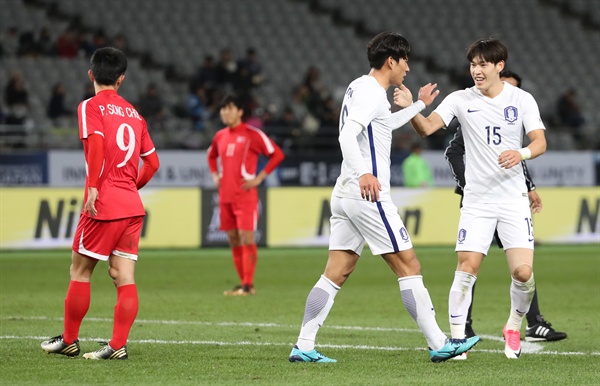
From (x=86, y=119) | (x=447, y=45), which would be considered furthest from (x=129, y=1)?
(x=86, y=119)

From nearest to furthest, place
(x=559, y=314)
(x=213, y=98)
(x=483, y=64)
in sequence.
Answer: (x=483, y=64)
(x=559, y=314)
(x=213, y=98)

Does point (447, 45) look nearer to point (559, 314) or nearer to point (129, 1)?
point (129, 1)

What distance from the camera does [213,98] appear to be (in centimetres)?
2423

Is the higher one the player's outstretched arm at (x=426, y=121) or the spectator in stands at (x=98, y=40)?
the spectator in stands at (x=98, y=40)

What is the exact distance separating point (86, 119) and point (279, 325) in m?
3.24

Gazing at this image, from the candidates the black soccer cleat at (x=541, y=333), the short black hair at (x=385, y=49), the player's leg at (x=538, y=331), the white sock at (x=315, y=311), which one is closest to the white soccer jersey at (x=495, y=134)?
the short black hair at (x=385, y=49)

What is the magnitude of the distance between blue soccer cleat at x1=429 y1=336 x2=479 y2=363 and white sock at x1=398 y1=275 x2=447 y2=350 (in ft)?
0.14

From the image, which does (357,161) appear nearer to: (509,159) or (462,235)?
(509,159)

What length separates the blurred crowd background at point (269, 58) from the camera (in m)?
23.5

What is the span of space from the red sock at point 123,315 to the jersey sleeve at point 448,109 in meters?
2.44

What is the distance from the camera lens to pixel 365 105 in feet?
23.0

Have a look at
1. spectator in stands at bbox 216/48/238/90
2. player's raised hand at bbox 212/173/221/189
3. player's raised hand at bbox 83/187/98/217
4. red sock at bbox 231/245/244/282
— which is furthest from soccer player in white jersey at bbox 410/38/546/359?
spectator in stands at bbox 216/48/238/90

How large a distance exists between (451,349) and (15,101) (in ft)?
54.9

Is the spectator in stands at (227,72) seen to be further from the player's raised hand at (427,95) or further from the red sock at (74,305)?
the red sock at (74,305)
